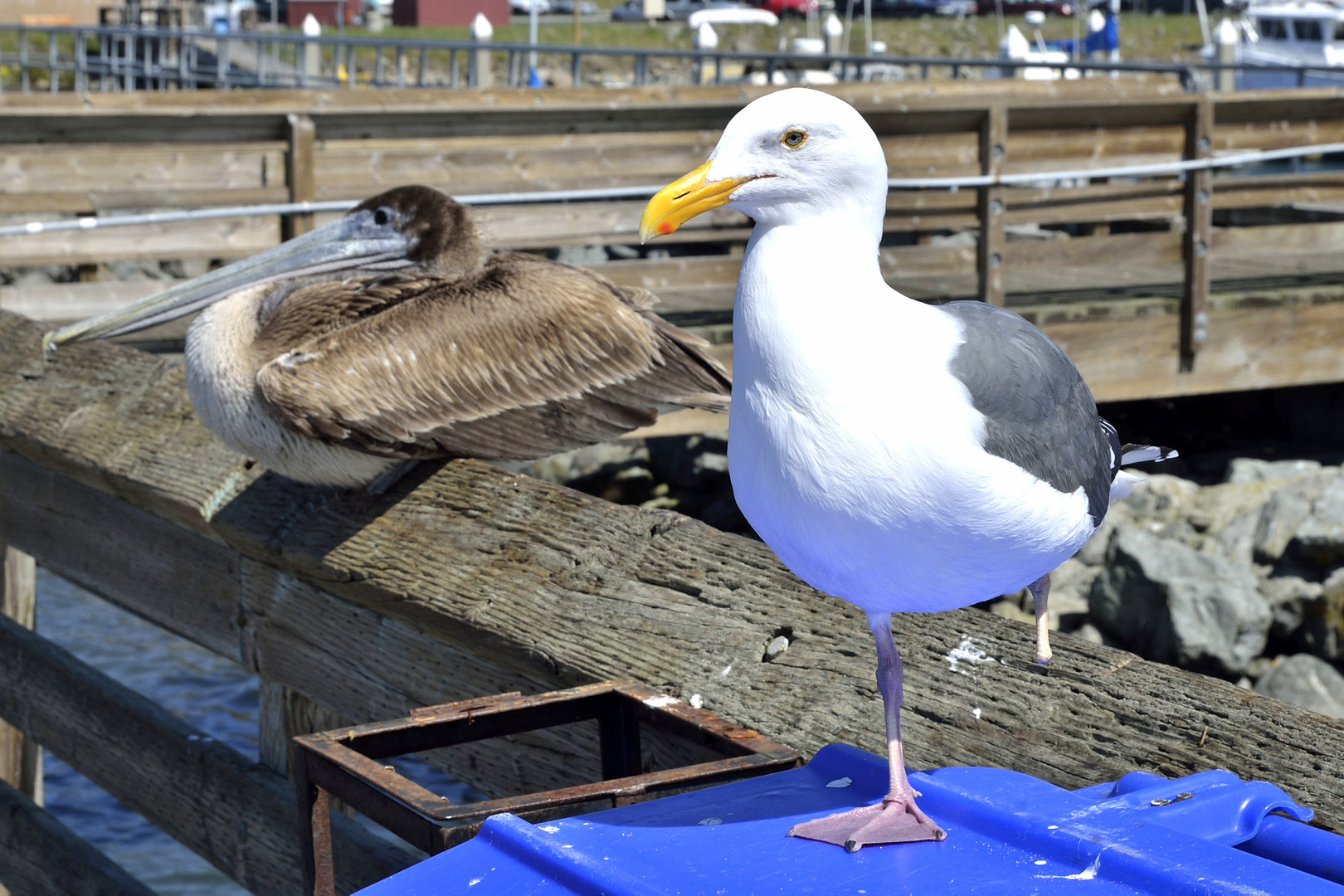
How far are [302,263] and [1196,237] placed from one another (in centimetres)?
597

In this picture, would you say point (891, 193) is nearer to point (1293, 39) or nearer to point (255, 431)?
point (255, 431)

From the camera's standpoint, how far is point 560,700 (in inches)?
80.3

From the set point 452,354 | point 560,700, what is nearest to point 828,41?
point 452,354

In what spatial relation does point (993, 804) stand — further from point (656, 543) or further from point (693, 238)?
point (693, 238)

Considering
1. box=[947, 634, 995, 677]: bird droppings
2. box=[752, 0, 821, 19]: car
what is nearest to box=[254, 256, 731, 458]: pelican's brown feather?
box=[947, 634, 995, 677]: bird droppings

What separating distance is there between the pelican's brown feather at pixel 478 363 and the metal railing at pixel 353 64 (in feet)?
33.4

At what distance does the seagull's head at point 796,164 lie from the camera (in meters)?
1.55

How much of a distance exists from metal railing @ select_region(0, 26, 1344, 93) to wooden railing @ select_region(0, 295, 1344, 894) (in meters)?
11.3

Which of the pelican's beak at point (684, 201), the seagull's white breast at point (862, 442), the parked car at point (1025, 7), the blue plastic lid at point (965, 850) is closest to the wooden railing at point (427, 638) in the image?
the blue plastic lid at point (965, 850)

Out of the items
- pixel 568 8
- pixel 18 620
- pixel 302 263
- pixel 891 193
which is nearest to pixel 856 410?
pixel 302 263

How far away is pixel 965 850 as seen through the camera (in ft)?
5.28

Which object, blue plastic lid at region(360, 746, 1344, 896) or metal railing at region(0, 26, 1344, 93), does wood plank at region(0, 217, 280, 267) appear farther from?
metal railing at region(0, 26, 1344, 93)

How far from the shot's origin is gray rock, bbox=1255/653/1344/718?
618cm

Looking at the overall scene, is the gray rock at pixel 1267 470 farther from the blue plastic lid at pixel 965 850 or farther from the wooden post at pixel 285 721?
the blue plastic lid at pixel 965 850
